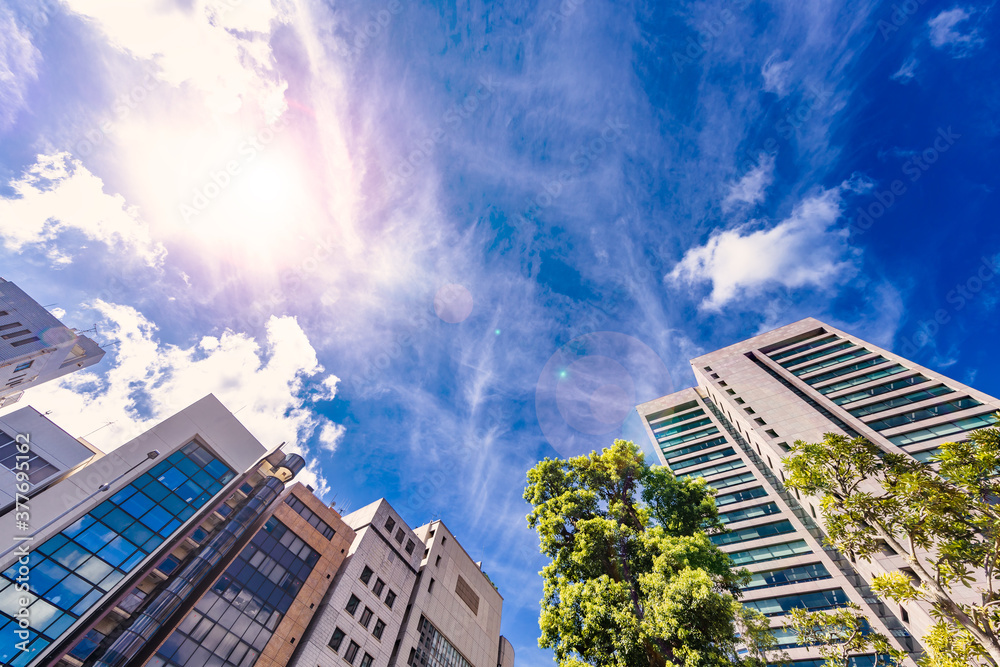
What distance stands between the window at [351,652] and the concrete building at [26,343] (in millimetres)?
45484

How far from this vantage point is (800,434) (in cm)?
3184

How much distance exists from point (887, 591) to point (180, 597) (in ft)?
99.8

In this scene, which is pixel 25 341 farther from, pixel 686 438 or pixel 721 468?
pixel 721 468

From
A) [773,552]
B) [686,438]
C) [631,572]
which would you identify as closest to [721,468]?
[686,438]

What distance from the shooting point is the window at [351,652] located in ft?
83.4

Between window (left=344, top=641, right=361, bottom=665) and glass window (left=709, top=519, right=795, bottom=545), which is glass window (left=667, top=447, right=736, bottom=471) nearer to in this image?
glass window (left=709, top=519, right=795, bottom=545)

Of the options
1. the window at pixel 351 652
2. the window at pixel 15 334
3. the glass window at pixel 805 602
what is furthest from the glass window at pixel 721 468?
the window at pixel 15 334

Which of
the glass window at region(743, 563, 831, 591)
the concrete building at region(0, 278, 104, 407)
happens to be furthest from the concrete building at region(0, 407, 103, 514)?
the glass window at region(743, 563, 831, 591)

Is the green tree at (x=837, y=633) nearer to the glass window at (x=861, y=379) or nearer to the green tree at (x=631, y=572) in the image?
the green tree at (x=631, y=572)

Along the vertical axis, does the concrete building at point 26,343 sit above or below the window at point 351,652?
above

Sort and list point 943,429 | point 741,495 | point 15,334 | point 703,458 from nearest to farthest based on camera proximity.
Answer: point 943,429 < point 741,495 < point 15,334 < point 703,458

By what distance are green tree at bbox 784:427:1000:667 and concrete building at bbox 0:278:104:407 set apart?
65.2m

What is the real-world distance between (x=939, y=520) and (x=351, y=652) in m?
31.9

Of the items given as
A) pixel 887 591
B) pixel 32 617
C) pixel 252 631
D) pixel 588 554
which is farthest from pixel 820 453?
pixel 32 617
